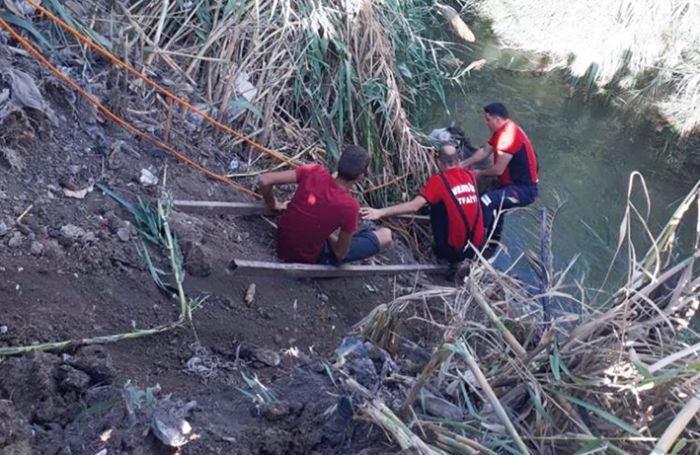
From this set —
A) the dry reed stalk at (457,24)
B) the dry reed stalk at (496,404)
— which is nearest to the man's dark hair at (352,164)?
the dry reed stalk at (496,404)

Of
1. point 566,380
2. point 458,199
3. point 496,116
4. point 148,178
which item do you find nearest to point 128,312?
point 148,178

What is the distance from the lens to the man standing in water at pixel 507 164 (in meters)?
6.98

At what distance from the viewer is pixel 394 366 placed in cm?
329

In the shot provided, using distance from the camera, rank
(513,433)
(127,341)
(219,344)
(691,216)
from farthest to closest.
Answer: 1. (691,216)
2. (219,344)
3. (127,341)
4. (513,433)

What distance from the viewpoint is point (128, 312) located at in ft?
12.5

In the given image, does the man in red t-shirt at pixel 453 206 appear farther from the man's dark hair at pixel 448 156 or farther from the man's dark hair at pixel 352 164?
the man's dark hair at pixel 352 164

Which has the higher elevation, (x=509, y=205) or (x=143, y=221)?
(x=143, y=221)

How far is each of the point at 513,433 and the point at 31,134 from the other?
3.08 meters

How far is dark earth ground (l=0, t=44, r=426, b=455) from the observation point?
2.72 m

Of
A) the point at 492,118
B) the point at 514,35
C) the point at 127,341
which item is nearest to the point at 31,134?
the point at 127,341

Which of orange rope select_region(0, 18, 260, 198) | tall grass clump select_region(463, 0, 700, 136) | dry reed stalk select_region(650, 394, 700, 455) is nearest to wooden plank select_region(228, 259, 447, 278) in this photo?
orange rope select_region(0, 18, 260, 198)

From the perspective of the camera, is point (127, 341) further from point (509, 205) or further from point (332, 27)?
point (509, 205)

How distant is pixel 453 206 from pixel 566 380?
3.48 metres

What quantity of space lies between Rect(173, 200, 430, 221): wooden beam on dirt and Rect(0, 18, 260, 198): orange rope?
0.26m
